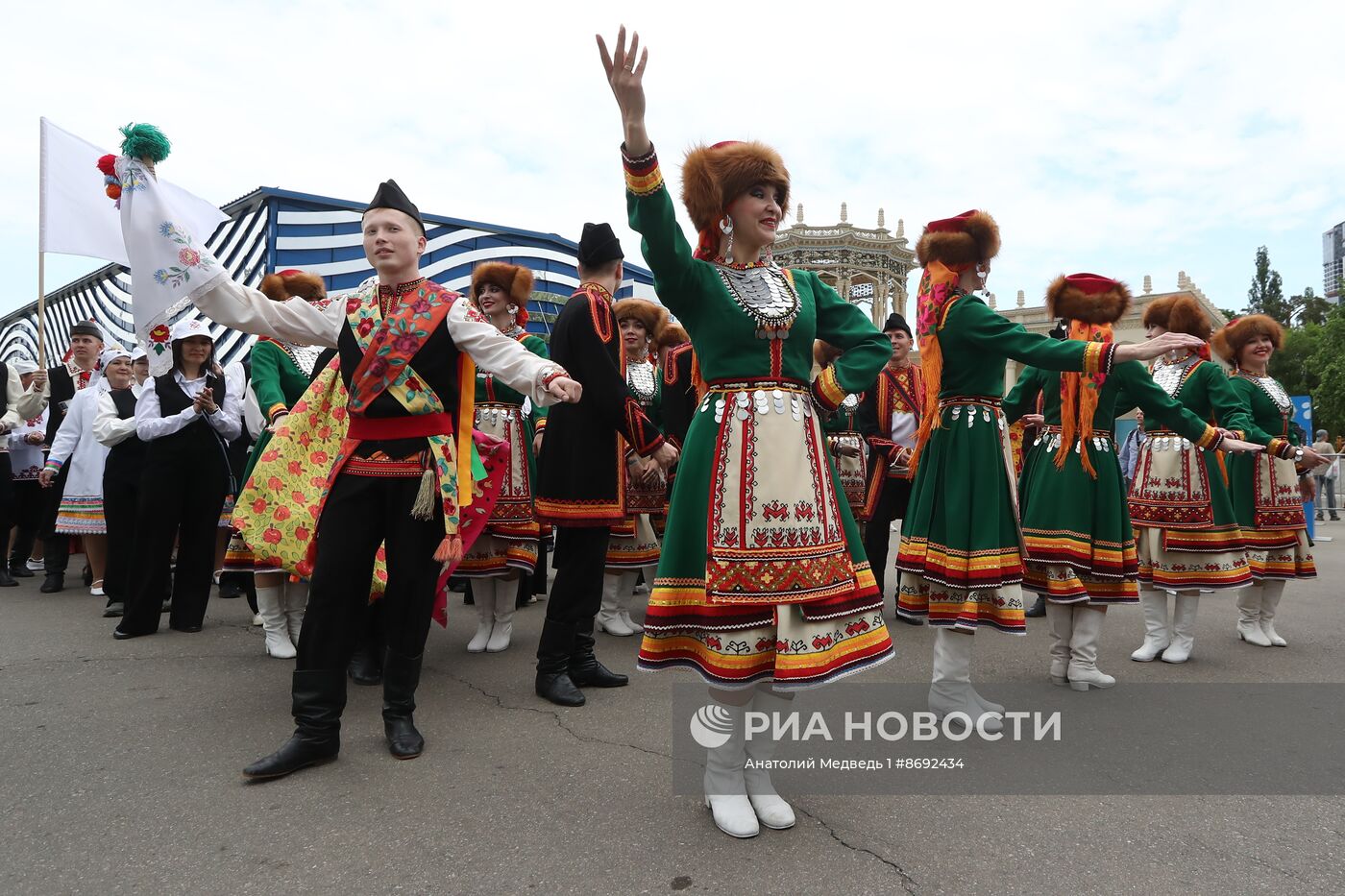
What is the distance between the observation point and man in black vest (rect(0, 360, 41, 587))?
24.9 ft

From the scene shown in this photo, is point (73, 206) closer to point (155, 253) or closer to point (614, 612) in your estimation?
point (155, 253)

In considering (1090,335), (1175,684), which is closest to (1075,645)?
(1175,684)

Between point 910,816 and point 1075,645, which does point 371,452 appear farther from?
point 1075,645

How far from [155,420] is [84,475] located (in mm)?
2834

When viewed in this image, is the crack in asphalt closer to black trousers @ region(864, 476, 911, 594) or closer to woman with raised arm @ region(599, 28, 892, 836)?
woman with raised arm @ region(599, 28, 892, 836)

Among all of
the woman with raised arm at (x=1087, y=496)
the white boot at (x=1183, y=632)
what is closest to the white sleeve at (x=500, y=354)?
the woman with raised arm at (x=1087, y=496)

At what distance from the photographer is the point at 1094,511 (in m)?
4.18

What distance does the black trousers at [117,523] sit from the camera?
612 cm

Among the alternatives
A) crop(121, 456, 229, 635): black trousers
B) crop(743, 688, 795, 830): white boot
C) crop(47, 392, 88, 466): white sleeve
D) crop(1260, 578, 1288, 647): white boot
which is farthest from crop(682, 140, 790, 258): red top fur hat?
crop(47, 392, 88, 466): white sleeve

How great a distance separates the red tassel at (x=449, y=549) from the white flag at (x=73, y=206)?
9.39ft

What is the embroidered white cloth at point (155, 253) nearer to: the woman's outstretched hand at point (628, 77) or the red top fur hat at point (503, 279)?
the woman's outstretched hand at point (628, 77)

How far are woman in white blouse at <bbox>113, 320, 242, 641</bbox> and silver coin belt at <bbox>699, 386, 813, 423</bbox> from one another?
13.1 ft

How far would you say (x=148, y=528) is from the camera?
206 inches

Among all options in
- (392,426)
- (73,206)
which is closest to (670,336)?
(392,426)
